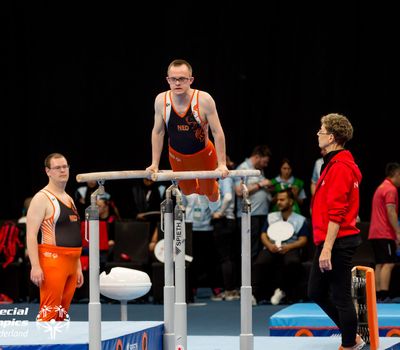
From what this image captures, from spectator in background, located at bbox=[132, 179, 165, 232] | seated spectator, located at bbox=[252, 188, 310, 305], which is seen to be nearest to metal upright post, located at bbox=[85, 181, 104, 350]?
seated spectator, located at bbox=[252, 188, 310, 305]

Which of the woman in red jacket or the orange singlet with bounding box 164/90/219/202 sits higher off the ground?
the orange singlet with bounding box 164/90/219/202

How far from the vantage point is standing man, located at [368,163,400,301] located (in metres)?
11.7

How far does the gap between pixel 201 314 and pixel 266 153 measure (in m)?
2.42

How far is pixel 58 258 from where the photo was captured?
724 cm

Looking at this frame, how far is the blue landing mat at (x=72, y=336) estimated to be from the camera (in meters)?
5.64

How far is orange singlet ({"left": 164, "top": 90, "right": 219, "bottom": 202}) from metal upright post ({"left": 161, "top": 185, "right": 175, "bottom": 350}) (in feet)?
2.28

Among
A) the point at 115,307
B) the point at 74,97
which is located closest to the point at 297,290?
the point at 115,307

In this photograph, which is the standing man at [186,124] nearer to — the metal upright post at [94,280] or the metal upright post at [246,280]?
the metal upright post at [246,280]

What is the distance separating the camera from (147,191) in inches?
551

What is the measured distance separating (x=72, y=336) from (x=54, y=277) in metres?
1.27

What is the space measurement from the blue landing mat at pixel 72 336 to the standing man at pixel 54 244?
0.53 m

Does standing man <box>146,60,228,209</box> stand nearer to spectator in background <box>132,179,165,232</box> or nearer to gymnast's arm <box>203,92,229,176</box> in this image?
gymnast's arm <box>203,92,229,176</box>

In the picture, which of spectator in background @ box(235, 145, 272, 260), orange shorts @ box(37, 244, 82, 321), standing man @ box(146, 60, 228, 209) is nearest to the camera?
standing man @ box(146, 60, 228, 209)

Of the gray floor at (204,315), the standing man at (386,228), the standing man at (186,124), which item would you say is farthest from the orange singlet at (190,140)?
the standing man at (386,228)
